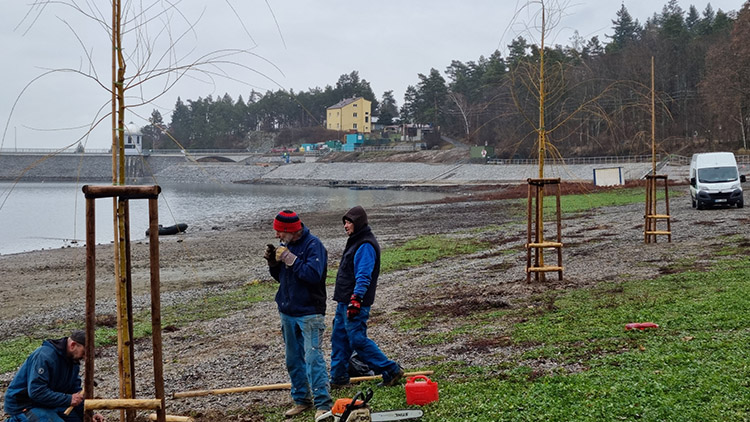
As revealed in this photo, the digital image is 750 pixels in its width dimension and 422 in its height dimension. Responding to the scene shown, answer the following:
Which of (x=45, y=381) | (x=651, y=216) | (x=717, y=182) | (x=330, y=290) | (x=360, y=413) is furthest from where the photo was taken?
(x=717, y=182)

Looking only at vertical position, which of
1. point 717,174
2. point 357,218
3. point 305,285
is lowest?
point 305,285

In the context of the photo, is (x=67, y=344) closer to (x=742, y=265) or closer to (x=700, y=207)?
(x=742, y=265)

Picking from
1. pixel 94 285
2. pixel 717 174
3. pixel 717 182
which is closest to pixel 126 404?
pixel 94 285

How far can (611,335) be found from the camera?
905cm

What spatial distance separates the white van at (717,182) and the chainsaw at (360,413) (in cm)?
2894

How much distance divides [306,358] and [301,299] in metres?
0.69

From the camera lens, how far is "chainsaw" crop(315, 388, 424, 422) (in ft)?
20.8

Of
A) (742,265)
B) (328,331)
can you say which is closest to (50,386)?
(328,331)

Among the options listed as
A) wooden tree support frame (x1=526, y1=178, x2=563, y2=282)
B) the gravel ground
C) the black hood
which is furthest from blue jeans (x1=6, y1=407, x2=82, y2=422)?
wooden tree support frame (x1=526, y1=178, x2=563, y2=282)

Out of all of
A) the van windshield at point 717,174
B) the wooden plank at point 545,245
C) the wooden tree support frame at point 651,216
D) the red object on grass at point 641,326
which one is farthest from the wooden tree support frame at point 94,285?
the van windshield at point 717,174

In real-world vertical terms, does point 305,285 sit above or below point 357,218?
below

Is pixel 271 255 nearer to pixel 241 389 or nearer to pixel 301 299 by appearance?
pixel 301 299

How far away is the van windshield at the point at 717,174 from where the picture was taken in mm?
30656

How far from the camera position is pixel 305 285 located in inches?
281
